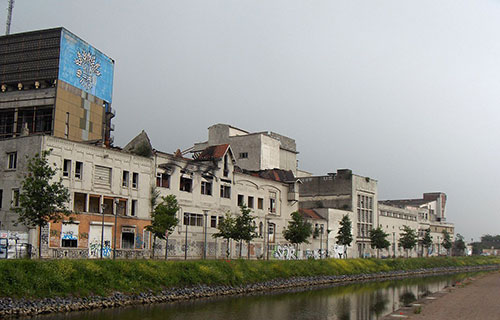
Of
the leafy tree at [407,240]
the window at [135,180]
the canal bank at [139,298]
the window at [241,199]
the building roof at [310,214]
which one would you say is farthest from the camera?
the leafy tree at [407,240]

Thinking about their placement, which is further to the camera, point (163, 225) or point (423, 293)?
point (423, 293)

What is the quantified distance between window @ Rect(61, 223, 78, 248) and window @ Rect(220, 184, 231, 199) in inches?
980

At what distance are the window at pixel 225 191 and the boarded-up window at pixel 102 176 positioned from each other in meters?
19.9

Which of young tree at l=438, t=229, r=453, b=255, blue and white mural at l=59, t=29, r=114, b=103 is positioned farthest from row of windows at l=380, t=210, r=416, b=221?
blue and white mural at l=59, t=29, r=114, b=103

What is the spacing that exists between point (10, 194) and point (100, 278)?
661 inches

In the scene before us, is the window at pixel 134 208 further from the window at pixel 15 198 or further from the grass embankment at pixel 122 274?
the window at pixel 15 198

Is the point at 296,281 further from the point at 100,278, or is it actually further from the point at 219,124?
the point at 219,124

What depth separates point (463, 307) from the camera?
4472 cm

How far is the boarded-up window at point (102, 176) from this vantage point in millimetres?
56438

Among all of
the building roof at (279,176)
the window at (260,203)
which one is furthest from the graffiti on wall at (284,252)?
the building roof at (279,176)

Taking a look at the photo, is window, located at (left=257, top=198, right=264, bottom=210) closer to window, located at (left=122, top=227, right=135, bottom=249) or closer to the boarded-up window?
window, located at (left=122, top=227, right=135, bottom=249)

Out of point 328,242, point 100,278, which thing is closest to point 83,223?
point 100,278

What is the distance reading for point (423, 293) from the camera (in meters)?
64.9

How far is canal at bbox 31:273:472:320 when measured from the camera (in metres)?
37.6
